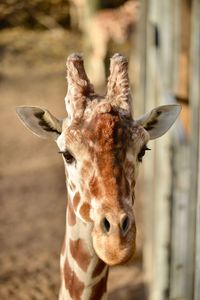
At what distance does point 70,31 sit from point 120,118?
10584 mm

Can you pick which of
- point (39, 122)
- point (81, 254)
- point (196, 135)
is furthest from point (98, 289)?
point (196, 135)

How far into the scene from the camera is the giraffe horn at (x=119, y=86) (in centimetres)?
402

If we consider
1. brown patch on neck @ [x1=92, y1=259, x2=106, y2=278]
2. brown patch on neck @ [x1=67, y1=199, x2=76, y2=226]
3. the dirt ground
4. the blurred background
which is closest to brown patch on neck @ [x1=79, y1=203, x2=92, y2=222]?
brown patch on neck @ [x1=67, y1=199, x2=76, y2=226]

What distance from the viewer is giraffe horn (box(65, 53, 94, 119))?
13.2ft

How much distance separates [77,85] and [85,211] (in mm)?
681

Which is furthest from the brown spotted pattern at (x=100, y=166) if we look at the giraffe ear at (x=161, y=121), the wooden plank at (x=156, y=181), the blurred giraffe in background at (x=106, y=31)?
the blurred giraffe in background at (x=106, y=31)

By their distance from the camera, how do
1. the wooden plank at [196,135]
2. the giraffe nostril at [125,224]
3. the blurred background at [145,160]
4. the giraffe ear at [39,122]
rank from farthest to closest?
the blurred background at [145,160]
the wooden plank at [196,135]
the giraffe ear at [39,122]
the giraffe nostril at [125,224]

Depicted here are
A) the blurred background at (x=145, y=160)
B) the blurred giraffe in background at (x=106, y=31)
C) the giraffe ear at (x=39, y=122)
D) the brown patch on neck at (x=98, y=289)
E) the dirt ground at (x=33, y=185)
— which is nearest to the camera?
the giraffe ear at (x=39, y=122)

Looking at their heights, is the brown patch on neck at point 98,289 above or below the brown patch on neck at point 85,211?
below

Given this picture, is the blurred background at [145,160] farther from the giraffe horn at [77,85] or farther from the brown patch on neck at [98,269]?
the giraffe horn at [77,85]

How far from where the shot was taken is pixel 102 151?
3.73 metres

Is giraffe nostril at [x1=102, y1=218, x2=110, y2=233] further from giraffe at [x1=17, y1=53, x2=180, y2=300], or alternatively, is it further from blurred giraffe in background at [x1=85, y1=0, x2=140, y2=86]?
blurred giraffe in background at [x1=85, y1=0, x2=140, y2=86]

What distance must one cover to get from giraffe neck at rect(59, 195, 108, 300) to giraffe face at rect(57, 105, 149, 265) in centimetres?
33

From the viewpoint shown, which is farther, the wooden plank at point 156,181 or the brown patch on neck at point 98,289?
the wooden plank at point 156,181
